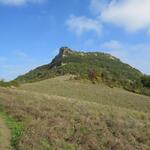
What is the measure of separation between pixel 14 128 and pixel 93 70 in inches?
2440

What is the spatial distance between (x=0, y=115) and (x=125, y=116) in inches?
365

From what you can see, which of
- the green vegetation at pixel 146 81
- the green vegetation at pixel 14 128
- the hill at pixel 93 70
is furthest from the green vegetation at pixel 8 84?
the green vegetation at pixel 14 128

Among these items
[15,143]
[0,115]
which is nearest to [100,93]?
[0,115]

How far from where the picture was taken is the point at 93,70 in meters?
84.6

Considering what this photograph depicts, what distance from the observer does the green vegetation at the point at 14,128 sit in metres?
20.1

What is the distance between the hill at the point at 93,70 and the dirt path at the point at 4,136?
44.5 m

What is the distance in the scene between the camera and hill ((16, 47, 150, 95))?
7525cm

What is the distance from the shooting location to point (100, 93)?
188 ft

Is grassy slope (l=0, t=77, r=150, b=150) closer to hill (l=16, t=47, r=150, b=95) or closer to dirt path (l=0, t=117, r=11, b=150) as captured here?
dirt path (l=0, t=117, r=11, b=150)

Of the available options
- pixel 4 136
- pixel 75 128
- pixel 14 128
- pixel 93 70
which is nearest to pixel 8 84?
pixel 93 70

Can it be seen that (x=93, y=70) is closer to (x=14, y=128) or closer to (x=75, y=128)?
(x=75, y=128)

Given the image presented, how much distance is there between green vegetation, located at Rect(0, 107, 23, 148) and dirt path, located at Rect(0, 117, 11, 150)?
8.1 inches

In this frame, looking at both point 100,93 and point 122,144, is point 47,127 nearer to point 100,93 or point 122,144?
point 122,144

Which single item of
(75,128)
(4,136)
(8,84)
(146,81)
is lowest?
(4,136)
